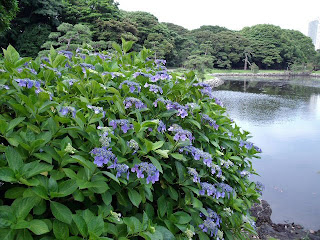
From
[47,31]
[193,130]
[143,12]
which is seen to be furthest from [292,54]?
[193,130]

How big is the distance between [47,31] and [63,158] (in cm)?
1936

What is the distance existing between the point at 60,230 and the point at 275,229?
3811 millimetres

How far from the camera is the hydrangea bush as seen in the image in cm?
91

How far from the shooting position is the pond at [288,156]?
4793mm

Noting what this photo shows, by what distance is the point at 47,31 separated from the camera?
58.6ft

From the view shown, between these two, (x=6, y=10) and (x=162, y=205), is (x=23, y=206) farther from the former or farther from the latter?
(x=6, y=10)

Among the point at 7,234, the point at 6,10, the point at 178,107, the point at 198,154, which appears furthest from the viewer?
the point at 6,10

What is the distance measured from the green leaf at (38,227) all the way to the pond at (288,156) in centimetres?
437

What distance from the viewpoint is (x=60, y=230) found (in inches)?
35.2

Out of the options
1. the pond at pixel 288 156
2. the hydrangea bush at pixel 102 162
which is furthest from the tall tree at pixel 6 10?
the pond at pixel 288 156

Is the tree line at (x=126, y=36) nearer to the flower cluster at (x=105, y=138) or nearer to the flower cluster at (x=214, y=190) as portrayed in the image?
the flower cluster at (x=105, y=138)

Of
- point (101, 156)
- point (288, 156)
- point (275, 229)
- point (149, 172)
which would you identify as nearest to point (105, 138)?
point (101, 156)

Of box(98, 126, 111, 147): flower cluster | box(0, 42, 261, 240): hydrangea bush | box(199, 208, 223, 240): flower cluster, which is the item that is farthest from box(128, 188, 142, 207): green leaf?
box(199, 208, 223, 240): flower cluster

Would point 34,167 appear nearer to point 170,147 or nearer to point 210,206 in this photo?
point 170,147
